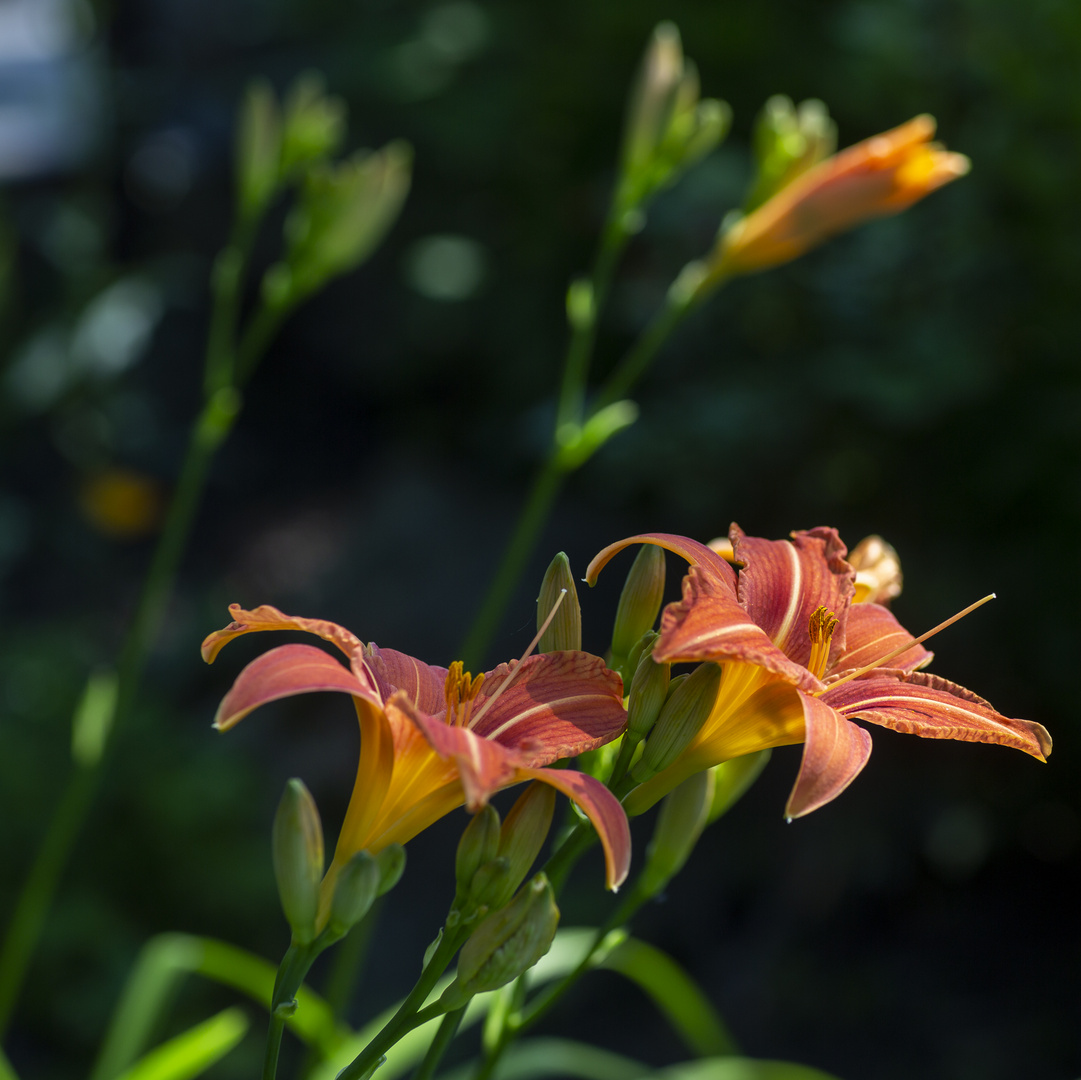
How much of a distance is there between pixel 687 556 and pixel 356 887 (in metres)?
0.32

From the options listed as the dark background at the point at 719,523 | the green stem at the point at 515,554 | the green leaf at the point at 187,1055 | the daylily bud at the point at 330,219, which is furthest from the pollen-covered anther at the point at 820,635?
the dark background at the point at 719,523

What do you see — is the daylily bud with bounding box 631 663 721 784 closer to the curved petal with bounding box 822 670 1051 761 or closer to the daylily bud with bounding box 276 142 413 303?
the curved petal with bounding box 822 670 1051 761

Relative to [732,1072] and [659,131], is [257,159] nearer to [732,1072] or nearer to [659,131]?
[659,131]

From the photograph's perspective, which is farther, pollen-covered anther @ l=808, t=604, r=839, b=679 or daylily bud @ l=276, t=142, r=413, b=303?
daylily bud @ l=276, t=142, r=413, b=303

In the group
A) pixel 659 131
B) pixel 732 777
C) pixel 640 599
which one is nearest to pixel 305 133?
pixel 659 131

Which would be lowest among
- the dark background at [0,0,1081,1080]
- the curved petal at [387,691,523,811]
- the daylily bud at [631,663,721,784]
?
the dark background at [0,0,1081,1080]

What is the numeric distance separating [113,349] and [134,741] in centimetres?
237

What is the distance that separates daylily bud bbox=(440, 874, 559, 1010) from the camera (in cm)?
66

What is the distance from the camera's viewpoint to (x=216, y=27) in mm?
6777

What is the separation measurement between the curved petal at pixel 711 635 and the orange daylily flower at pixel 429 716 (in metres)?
0.08

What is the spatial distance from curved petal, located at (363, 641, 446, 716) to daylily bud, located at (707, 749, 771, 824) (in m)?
0.30

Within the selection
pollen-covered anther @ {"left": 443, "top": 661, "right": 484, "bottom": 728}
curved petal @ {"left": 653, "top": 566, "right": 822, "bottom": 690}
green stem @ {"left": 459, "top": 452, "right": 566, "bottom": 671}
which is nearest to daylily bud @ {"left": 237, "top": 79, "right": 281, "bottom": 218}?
green stem @ {"left": 459, "top": 452, "right": 566, "bottom": 671}

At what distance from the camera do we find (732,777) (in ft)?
3.25

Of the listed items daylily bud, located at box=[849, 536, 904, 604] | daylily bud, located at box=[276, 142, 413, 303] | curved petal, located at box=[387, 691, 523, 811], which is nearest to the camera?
curved petal, located at box=[387, 691, 523, 811]
